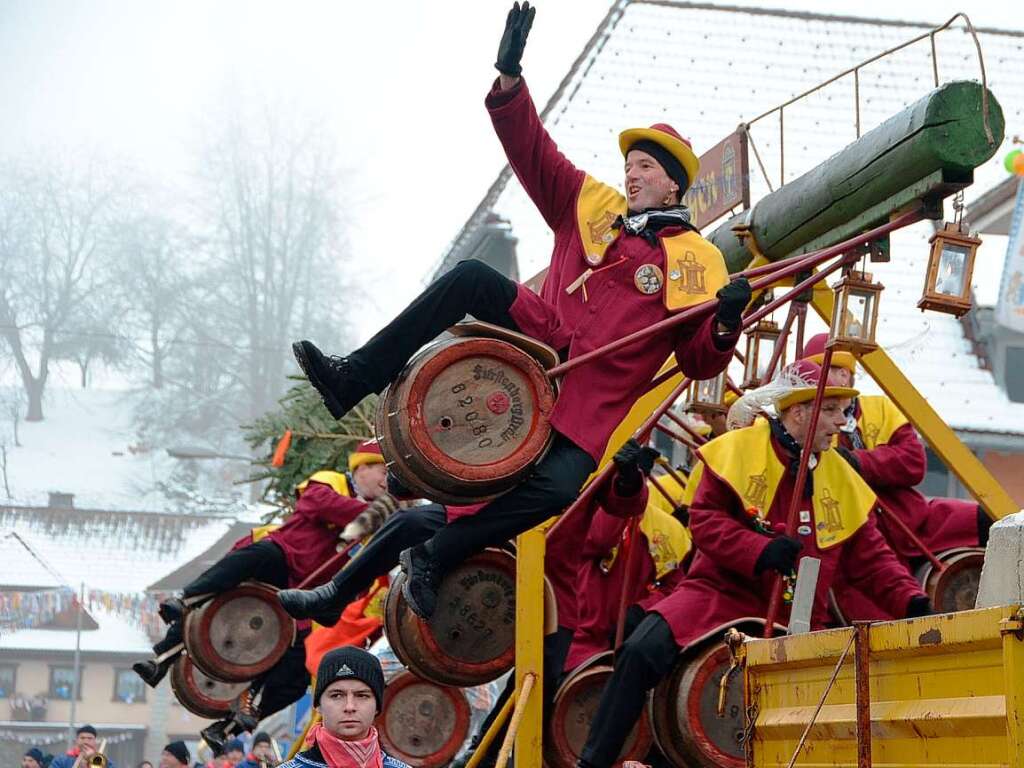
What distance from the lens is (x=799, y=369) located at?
808 centimetres

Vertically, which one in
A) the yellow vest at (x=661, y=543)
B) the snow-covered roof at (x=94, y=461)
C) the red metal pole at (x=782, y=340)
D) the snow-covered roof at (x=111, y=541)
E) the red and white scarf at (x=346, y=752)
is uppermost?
the snow-covered roof at (x=94, y=461)

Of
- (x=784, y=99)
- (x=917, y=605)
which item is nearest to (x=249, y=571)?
(x=917, y=605)

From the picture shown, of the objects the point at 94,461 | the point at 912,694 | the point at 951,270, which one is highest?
the point at 94,461

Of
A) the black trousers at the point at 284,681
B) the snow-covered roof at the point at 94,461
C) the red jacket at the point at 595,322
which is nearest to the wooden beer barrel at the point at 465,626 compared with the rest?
the red jacket at the point at 595,322

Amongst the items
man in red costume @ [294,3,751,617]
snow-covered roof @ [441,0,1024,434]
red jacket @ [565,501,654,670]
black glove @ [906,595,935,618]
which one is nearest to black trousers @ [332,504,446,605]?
red jacket @ [565,501,654,670]

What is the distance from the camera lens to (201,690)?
12.2m

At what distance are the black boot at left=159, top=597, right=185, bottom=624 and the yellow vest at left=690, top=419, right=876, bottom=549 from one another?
15.7 feet

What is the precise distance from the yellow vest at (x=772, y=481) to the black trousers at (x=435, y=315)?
1.62 meters

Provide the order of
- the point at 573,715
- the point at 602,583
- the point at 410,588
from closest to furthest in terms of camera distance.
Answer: the point at 410,588 < the point at 573,715 < the point at 602,583

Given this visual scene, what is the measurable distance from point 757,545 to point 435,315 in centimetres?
184

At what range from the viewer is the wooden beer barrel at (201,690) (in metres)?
12.1

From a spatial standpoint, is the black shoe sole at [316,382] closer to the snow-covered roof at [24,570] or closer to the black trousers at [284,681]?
the black trousers at [284,681]

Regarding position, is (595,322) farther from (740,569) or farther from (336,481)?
(336,481)

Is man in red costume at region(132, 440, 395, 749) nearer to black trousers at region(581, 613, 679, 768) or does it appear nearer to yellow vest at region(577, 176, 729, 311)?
black trousers at region(581, 613, 679, 768)
